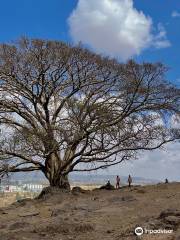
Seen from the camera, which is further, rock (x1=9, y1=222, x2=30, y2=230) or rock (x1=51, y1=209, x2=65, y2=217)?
rock (x1=51, y1=209, x2=65, y2=217)

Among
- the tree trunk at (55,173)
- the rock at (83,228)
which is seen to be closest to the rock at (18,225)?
the rock at (83,228)

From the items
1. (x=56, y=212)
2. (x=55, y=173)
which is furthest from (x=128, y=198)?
(x=55, y=173)

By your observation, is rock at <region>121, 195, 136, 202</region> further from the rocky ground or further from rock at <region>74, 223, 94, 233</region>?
rock at <region>74, 223, 94, 233</region>

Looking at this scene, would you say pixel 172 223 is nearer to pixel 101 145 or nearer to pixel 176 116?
pixel 101 145

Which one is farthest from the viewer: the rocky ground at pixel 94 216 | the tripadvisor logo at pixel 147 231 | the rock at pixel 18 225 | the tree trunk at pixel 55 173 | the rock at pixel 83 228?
the tree trunk at pixel 55 173

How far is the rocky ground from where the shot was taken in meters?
11.7

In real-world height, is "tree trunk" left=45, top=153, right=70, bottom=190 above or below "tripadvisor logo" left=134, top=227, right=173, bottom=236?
above

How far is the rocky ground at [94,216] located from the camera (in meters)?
11.7

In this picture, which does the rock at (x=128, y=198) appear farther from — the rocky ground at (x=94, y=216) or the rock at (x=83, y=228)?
the rock at (x=83, y=228)

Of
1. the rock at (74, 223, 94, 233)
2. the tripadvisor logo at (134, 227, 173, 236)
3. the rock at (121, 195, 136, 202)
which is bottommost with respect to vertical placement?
the tripadvisor logo at (134, 227, 173, 236)

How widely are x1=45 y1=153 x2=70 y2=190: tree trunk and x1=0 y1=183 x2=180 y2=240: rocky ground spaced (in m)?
3.32

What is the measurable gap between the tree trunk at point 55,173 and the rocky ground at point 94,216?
3316 mm

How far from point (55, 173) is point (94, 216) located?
9.47 m

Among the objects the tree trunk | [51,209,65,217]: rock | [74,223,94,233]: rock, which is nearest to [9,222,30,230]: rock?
[51,209,65,217]: rock
